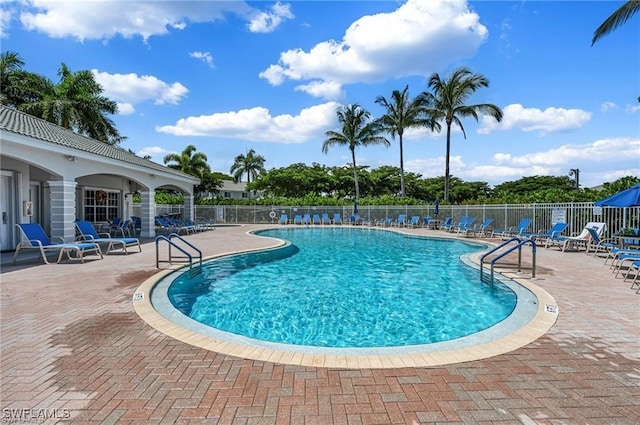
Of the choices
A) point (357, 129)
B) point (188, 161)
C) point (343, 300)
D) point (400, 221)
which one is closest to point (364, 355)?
point (343, 300)

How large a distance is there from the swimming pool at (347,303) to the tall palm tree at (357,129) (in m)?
24.7

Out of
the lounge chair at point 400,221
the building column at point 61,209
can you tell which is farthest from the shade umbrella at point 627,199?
the building column at point 61,209

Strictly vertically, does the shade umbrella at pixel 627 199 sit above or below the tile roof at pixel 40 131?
below

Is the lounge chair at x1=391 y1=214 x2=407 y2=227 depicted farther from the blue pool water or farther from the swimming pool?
the swimming pool

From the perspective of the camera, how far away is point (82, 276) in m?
7.35

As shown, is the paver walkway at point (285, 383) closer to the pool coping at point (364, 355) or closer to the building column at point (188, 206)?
the pool coping at point (364, 355)

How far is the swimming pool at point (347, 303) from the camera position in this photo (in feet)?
16.2

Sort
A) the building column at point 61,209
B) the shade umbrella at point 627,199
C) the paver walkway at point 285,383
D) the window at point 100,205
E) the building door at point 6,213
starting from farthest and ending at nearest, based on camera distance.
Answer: the window at point 100,205, the building column at point 61,209, the building door at point 6,213, the shade umbrella at point 627,199, the paver walkway at point 285,383

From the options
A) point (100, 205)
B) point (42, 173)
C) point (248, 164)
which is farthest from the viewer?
point (248, 164)

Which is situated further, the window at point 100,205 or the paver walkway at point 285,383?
the window at point 100,205

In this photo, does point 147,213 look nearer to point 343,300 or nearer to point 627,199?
point 343,300

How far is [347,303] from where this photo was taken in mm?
6555

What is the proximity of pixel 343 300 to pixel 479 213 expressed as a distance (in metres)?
16.6

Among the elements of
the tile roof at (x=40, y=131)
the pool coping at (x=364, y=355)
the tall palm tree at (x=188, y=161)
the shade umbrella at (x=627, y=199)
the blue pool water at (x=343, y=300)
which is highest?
the tall palm tree at (x=188, y=161)
